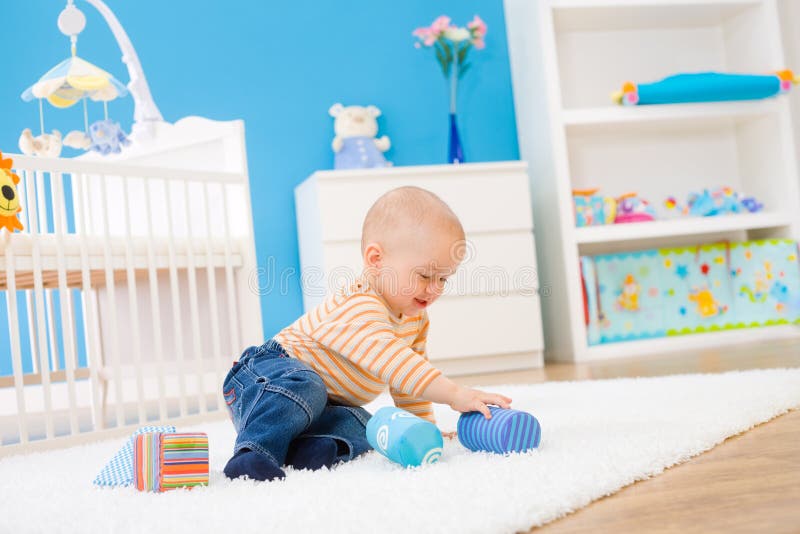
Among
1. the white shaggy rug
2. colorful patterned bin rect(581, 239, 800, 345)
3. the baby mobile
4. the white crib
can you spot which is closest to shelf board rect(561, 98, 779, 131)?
colorful patterned bin rect(581, 239, 800, 345)

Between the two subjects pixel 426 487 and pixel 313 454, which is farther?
pixel 313 454

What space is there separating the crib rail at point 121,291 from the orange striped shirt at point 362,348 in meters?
0.66

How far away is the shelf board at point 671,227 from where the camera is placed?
8.96 feet

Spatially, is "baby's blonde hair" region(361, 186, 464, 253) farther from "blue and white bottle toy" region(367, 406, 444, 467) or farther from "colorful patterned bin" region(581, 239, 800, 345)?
"colorful patterned bin" region(581, 239, 800, 345)

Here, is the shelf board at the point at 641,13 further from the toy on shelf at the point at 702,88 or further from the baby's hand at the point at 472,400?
the baby's hand at the point at 472,400

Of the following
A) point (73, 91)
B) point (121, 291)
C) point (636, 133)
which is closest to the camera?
point (73, 91)

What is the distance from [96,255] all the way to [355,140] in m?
1.20

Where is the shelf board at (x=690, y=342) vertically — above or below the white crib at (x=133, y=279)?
below

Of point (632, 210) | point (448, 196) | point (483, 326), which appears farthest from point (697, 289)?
point (448, 196)

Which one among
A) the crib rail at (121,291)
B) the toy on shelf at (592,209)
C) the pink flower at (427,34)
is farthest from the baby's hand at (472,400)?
the pink flower at (427,34)

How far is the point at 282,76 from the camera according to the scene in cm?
296

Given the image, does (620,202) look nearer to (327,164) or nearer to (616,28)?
(616,28)

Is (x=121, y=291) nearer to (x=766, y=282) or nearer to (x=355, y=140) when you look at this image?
(x=355, y=140)

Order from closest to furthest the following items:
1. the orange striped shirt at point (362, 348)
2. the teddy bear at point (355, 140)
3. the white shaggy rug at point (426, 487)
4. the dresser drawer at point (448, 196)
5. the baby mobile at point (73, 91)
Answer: the white shaggy rug at point (426, 487)
the orange striped shirt at point (362, 348)
the baby mobile at point (73, 91)
the dresser drawer at point (448, 196)
the teddy bear at point (355, 140)
